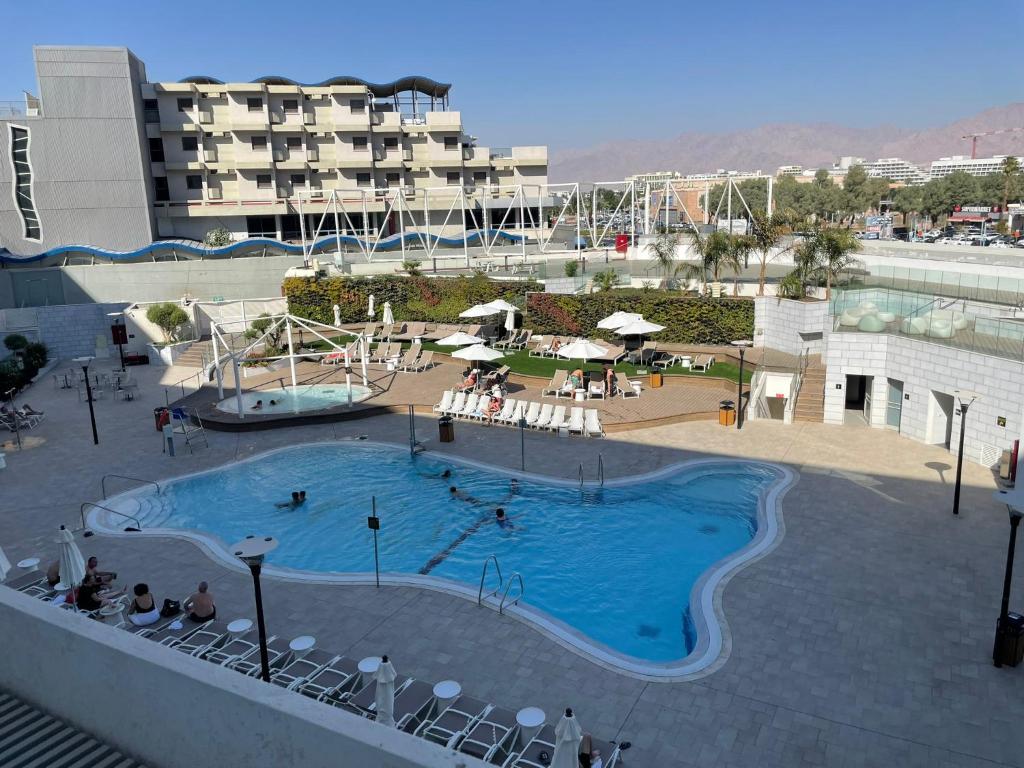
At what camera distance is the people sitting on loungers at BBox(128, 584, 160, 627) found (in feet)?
38.0

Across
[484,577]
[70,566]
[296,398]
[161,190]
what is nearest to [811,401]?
[484,577]

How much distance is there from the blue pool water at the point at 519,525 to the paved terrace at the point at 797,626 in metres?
1.14

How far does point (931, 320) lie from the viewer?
65.2 feet

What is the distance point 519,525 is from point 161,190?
1999 inches

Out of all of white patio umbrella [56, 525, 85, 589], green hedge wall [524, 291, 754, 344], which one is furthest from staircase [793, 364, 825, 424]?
white patio umbrella [56, 525, 85, 589]

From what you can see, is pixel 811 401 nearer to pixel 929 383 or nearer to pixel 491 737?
pixel 929 383

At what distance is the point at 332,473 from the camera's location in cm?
1952

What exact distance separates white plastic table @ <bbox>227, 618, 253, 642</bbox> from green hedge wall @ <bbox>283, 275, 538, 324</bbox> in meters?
25.3

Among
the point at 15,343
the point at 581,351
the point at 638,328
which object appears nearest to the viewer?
the point at 581,351

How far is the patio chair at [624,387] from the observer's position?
80.3 feet

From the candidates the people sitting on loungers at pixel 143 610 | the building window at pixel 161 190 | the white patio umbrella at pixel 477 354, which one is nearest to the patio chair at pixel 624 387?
the white patio umbrella at pixel 477 354

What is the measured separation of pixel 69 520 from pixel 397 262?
2779 centimetres

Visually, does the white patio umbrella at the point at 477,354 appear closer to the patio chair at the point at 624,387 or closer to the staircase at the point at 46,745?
the patio chair at the point at 624,387

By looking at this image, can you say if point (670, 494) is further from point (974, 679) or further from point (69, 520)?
point (69, 520)
